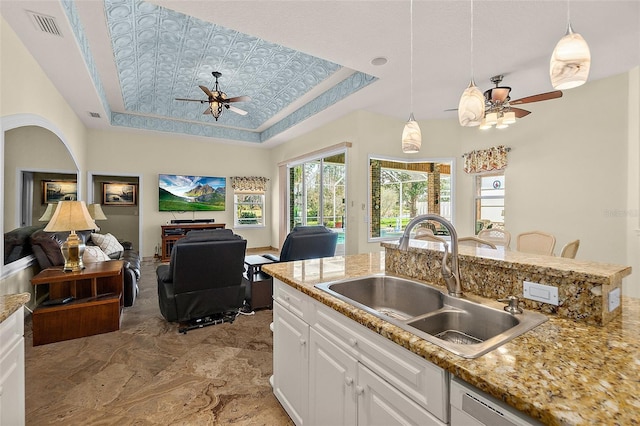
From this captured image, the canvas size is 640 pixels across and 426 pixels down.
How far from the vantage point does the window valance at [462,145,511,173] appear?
480 centimetres

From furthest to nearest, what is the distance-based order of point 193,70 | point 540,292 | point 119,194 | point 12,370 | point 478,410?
1. point 119,194
2. point 193,70
3. point 12,370
4. point 540,292
5. point 478,410

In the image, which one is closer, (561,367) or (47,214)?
(561,367)

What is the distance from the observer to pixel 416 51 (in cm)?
312

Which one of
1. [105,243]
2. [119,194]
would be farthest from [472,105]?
[119,194]

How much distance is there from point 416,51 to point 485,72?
113cm

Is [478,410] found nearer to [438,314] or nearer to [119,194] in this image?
[438,314]

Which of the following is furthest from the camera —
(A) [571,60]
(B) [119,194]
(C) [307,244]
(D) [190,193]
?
(D) [190,193]

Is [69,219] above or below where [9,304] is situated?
above

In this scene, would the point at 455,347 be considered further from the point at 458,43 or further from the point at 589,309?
the point at 458,43

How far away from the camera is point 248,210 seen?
7.76 m

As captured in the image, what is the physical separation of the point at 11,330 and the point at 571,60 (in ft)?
9.36

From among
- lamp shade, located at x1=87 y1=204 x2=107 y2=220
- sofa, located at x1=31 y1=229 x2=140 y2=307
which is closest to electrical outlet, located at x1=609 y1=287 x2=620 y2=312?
sofa, located at x1=31 y1=229 x2=140 y2=307

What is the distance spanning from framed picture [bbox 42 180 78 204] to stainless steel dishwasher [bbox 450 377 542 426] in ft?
14.5

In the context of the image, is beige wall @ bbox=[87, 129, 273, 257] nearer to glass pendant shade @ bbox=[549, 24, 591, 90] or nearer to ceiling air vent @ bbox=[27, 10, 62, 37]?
ceiling air vent @ bbox=[27, 10, 62, 37]
